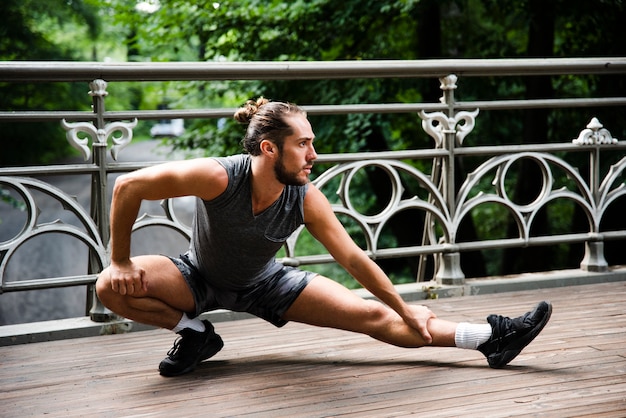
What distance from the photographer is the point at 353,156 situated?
4352 mm

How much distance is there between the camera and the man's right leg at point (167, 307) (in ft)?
10.7

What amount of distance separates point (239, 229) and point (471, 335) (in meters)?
1.04

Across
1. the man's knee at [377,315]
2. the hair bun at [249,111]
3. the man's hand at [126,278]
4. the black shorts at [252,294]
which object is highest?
the hair bun at [249,111]

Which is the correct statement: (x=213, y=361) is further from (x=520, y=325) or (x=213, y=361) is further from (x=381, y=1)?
(x=381, y=1)

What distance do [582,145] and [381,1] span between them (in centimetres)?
447

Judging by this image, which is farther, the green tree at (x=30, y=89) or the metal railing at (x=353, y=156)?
the green tree at (x=30, y=89)

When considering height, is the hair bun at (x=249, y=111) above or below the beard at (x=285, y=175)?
above

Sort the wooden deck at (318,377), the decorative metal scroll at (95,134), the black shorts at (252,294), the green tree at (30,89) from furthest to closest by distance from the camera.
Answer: the green tree at (30,89)
the decorative metal scroll at (95,134)
the black shorts at (252,294)
the wooden deck at (318,377)

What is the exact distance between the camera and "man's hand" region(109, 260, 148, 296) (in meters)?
3.15

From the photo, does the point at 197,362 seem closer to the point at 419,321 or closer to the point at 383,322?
the point at 383,322

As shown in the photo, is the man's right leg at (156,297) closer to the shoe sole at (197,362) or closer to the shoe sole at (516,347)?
the shoe sole at (197,362)

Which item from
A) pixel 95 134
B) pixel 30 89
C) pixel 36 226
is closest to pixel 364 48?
pixel 30 89

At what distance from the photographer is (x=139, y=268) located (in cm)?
321

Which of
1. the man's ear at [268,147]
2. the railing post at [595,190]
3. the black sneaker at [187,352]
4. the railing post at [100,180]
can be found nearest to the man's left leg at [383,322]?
the black sneaker at [187,352]
